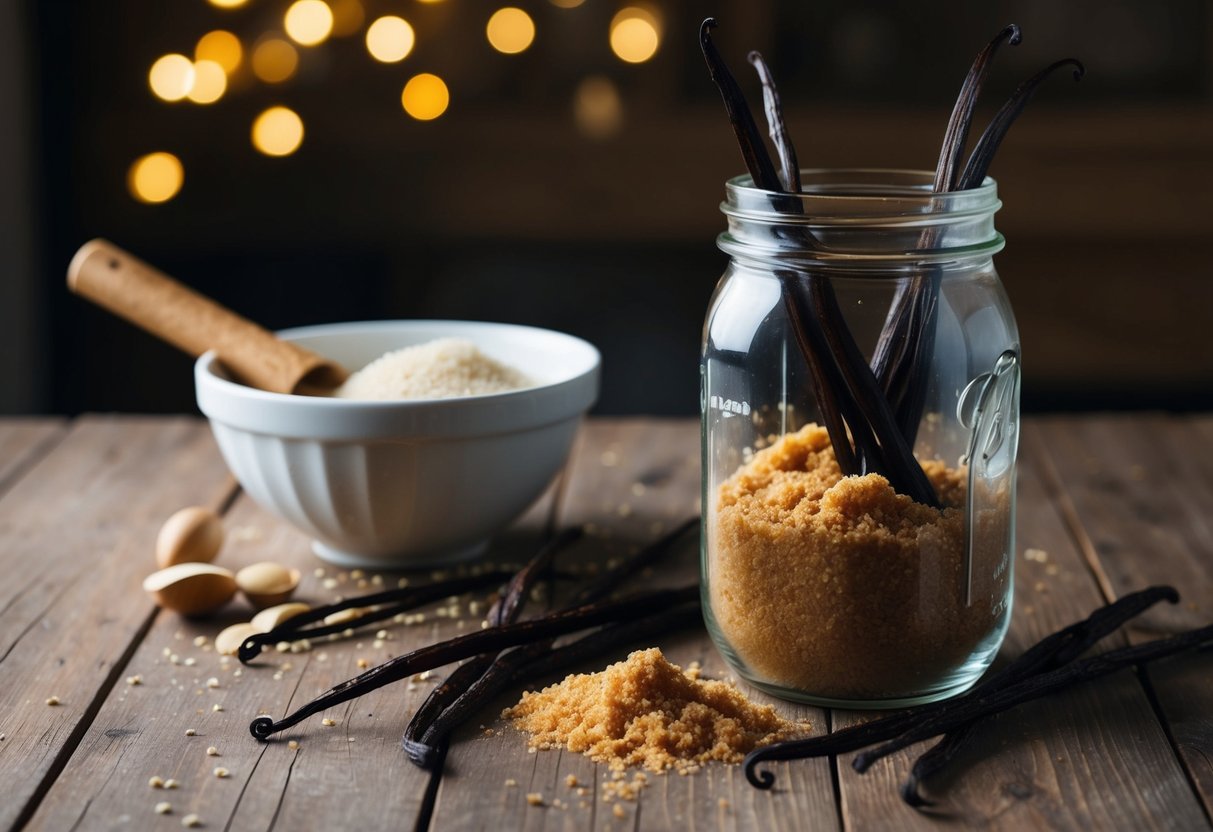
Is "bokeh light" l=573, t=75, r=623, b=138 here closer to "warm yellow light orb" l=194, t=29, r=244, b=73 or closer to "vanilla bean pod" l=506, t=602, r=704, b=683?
"warm yellow light orb" l=194, t=29, r=244, b=73

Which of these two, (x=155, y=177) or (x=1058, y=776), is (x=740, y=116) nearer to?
(x=1058, y=776)

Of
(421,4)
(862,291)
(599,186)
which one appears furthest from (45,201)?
(862,291)

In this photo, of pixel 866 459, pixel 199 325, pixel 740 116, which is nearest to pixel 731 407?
pixel 866 459

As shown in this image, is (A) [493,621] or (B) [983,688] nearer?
(B) [983,688]

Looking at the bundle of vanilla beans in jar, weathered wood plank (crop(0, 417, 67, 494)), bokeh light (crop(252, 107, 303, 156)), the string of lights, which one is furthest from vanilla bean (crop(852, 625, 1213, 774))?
bokeh light (crop(252, 107, 303, 156))

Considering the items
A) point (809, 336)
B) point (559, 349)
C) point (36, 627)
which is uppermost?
point (809, 336)

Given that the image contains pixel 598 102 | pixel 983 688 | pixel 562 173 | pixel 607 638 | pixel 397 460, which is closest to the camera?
pixel 983 688

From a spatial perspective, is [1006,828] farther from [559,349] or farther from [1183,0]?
[1183,0]
